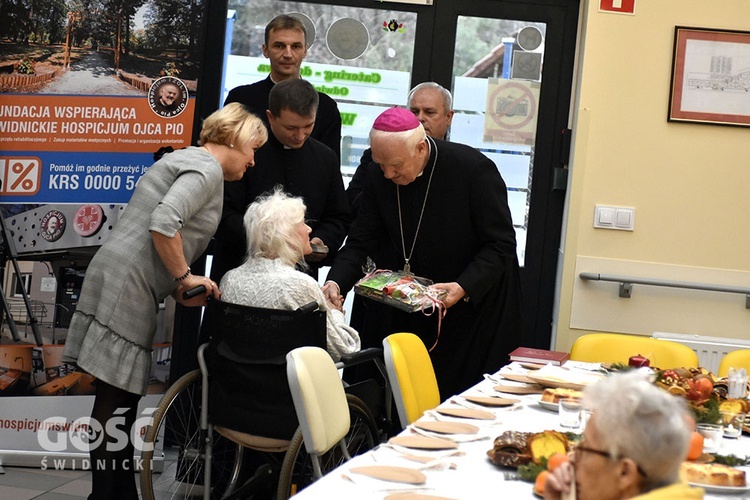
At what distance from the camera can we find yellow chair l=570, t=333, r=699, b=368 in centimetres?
399

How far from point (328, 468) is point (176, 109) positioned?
1974mm

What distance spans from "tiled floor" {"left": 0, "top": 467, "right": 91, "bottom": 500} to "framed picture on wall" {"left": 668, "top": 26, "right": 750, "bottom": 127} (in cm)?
335

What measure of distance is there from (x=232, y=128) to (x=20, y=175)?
1.44 metres

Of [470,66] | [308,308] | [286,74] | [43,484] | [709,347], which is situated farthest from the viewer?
[470,66]

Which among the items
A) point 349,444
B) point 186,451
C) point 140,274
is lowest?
point 186,451

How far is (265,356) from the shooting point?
3342 mm

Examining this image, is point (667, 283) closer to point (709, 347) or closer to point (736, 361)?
point (709, 347)

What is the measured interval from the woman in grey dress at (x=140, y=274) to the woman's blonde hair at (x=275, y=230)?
16cm

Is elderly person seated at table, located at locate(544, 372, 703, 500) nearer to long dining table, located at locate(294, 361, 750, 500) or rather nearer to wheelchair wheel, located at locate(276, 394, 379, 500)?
long dining table, located at locate(294, 361, 750, 500)

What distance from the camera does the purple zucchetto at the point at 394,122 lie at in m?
3.69

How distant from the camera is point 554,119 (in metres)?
5.30

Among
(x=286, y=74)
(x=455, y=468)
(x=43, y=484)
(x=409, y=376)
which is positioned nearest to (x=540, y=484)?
(x=455, y=468)

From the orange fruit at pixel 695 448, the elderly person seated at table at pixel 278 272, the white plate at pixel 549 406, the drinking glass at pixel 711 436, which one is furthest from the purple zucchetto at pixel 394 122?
the orange fruit at pixel 695 448

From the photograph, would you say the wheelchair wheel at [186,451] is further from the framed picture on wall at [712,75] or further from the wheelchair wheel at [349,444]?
Result: the framed picture on wall at [712,75]
